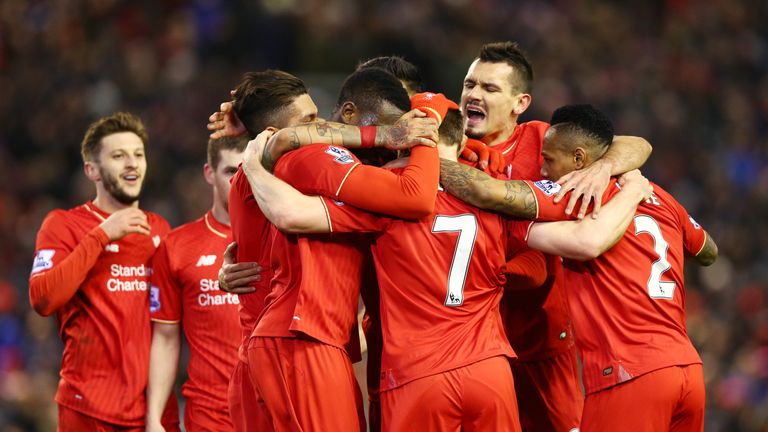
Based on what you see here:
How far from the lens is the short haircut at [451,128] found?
5.62 meters

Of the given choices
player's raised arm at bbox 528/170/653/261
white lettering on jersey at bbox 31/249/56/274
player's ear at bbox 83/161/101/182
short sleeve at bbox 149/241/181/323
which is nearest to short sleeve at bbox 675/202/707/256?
player's raised arm at bbox 528/170/653/261

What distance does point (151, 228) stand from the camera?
7410mm

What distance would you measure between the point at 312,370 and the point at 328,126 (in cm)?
123

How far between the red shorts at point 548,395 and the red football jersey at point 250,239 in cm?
179

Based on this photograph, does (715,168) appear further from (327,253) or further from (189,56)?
(327,253)

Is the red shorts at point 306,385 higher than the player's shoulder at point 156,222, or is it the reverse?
the player's shoulder at point 156,222

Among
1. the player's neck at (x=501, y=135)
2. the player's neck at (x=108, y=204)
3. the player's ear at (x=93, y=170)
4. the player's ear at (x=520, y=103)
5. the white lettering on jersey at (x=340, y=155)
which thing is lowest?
the player's neck at (x=108, y=204)

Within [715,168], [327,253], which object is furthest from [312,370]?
[715,168]

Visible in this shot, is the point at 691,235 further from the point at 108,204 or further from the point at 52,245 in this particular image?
the point at 52,245

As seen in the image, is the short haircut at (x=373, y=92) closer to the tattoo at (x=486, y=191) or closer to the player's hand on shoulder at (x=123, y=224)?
the tattoo at (x=486, y=191)

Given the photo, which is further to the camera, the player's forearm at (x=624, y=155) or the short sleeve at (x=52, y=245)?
the short sleeve at (x=52, y=245)

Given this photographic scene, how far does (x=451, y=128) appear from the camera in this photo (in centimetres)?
566

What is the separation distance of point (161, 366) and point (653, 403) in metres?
3.23

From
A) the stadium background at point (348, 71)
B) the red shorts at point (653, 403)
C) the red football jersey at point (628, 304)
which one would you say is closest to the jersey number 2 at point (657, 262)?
the red football jersey at point (628, 304)
